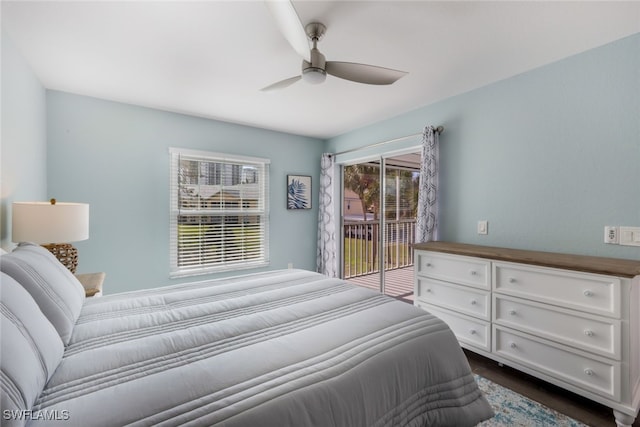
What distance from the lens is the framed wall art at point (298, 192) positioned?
4195mm

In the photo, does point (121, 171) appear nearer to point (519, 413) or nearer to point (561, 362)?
point (519, 413)

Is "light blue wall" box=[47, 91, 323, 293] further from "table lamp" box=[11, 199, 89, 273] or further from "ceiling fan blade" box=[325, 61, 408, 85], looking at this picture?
"ceiling fan blade" box=[325, 61, 408, 85]

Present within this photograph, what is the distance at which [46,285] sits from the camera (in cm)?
116

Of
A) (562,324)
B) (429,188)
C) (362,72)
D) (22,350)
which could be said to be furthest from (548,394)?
(22,350)

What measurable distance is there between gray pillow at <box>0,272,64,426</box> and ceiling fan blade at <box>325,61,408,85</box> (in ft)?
6.00

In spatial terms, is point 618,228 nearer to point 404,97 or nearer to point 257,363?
point 404,97

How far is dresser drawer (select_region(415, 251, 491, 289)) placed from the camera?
2.23 meters

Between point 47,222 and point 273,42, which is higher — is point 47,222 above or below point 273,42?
below

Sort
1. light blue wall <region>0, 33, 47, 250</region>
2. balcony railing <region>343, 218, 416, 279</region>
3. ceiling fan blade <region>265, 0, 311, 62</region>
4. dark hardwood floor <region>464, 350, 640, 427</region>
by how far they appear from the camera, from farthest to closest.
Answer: balcony railing <region>343, 218, 416, 279</region>
light blue wall <region>0, 33, 47, 250</region>
dark hardwood floor <region>464, 350, 640, 427</region>
ceiling fan blade <region>265, 0, 311, 62</region>

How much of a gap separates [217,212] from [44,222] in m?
1.87

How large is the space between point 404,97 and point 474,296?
2015 mm

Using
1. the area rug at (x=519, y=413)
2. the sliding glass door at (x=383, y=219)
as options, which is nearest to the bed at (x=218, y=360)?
the area rug at (x=519, y=413)

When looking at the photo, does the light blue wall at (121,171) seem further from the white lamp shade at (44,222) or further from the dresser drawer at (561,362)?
the dresser drawer at (561,362)

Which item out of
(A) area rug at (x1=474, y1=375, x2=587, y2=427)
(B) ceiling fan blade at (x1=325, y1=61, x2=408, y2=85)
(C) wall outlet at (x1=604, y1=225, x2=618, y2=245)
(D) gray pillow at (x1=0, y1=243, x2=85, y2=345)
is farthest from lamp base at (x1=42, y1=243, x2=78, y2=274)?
(C) wall outlet at (x1=604, y1=225, x2=618, y2=245)
